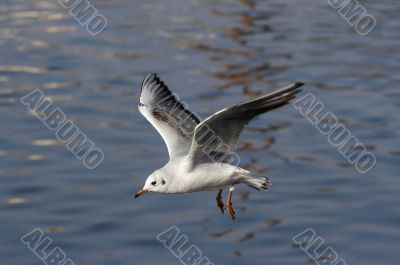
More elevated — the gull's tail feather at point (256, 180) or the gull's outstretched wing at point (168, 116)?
the gull's outstretched wing at point (168, 116)

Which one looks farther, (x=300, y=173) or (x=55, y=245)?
(x=300, y=173)

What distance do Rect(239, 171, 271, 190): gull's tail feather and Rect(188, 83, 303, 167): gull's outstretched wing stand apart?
0.45 metres

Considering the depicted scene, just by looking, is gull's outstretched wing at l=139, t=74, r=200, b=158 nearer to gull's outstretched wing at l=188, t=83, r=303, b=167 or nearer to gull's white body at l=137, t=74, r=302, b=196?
gull's white body at l=137, t=74, r=302, b=196

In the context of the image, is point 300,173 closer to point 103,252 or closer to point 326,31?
point 103,252

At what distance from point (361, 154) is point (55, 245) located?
473 inches

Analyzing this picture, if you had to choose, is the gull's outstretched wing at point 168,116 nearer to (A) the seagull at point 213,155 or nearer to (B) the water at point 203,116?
(A) the seagull at point 213,155

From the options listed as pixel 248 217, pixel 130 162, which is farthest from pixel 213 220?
pixel 130 162

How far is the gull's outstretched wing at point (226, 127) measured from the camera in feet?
51.2

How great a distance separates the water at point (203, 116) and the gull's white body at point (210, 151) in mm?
16304

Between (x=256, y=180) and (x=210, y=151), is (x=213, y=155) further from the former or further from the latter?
(x=256, y=180)

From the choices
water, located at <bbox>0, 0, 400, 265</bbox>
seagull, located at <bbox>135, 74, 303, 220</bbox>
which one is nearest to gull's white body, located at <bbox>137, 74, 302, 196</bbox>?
seagull, located at <bbox>135, 74, 303, 220</bbox>

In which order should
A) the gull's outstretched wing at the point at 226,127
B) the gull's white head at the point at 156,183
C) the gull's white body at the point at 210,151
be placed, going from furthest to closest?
the gull's white head at the point at 156,183, the gull's white body at the point at 210,151, the gull's outstretched wing at the point at 226,127

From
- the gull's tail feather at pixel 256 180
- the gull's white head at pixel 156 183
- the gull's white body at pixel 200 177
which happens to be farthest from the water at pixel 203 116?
the gull's tail feather at pixel 256 180

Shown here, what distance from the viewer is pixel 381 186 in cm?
3834
